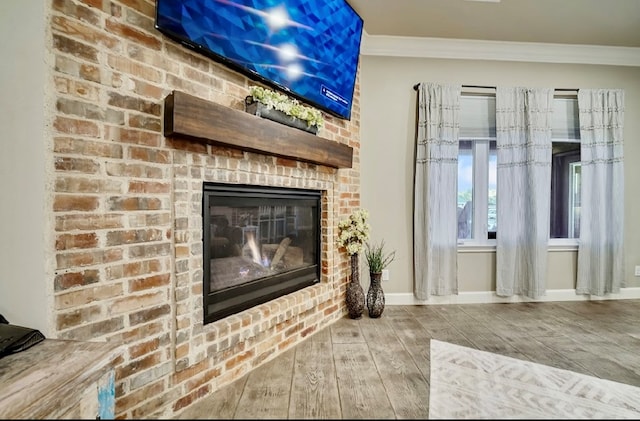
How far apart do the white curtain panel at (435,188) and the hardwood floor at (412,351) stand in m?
0.37

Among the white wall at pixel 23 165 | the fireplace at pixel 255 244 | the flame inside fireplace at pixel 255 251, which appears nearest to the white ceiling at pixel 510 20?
the fireplace at pixel 255 244

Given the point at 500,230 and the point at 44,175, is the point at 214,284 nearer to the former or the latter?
the point at 44,175

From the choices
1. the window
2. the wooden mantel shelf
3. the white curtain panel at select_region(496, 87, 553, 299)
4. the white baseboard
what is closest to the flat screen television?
the wooden mantel shelf

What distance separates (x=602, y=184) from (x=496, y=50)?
5.89 feet

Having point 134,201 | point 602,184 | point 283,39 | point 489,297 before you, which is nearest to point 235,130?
point 134,201

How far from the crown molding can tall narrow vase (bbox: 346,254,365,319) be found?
212 cm

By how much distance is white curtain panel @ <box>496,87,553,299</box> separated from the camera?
327cm

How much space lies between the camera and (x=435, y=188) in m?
3.20

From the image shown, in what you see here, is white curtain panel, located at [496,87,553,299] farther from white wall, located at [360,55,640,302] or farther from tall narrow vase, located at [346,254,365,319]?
tall narrow vase, located at [346,254,365,319]

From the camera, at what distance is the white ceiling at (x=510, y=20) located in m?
2.69

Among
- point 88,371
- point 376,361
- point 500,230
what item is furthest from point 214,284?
point 500,230

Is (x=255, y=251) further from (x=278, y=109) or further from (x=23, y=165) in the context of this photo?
(x=23, y=165)

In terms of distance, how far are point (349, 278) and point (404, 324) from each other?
2.01 feet

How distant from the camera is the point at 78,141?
118cm
